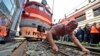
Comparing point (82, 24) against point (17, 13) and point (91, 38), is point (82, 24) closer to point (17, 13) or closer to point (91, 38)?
point (91, 38)

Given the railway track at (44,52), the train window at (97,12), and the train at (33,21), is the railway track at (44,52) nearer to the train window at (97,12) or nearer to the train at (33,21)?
the train window at (97,12)

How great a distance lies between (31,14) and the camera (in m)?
12.0

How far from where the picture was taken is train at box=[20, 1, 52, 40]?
11317 mm

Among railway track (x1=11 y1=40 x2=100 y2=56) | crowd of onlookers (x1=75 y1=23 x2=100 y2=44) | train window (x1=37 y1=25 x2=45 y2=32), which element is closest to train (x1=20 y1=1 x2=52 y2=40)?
train window (x1=37 y1=25 x2=45 y2=32)

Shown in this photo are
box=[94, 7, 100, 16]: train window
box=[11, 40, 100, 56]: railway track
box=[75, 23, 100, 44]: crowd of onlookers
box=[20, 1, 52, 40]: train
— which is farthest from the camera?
box=[20, 1, 52, 40]: train

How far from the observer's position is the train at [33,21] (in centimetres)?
1132

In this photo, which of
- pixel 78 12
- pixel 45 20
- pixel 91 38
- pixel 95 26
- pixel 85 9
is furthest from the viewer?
pixel 45 20

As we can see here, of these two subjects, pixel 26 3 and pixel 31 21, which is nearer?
pixel 31 21

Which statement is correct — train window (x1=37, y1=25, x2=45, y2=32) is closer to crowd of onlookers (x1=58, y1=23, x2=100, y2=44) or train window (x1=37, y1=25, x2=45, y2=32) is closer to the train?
the train

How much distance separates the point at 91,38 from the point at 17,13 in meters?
5.49

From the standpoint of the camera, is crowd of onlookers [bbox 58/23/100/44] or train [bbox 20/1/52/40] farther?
train [bbox 20/1/52/40]

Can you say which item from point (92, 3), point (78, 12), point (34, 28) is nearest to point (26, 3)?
point (34, 28)

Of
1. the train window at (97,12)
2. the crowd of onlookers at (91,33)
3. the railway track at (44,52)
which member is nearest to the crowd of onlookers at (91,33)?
the crowd of onlookers at (91,33)

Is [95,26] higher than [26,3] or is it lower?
lower
